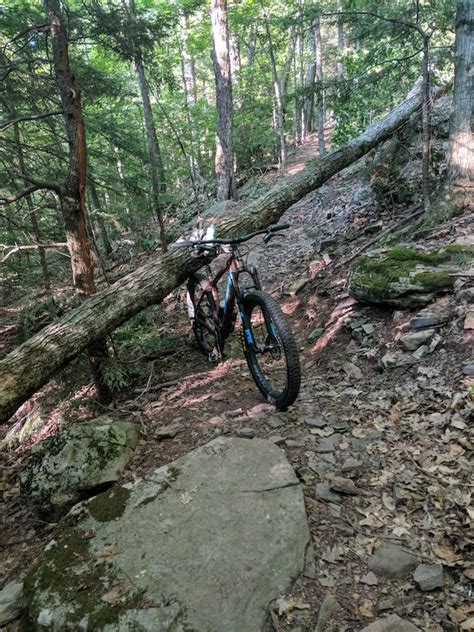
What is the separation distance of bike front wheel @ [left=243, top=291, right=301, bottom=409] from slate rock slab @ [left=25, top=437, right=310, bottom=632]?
0.73 meters

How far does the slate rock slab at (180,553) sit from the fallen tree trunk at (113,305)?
4.41 ft

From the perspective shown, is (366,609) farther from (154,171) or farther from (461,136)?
(154,171)

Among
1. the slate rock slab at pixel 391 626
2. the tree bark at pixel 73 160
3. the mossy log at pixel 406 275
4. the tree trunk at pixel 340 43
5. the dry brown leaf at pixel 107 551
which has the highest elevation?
the tree trunk at pixel 340 43

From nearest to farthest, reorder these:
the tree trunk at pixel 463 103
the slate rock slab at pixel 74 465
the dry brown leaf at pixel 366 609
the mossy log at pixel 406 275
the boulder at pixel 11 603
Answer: the dry brown leaf at pixel 366 609
the boulder at pixel 11 603
the slate rock slab at pixel 74 465
the mossy log at pixel 406 275
the tree trunk at pixel 463 103

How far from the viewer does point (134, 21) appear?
5879mm

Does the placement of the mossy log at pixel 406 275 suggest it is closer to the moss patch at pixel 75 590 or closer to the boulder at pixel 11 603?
the moss patch at pixel 75 590

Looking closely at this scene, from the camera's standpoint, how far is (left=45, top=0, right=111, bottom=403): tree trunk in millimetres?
4684

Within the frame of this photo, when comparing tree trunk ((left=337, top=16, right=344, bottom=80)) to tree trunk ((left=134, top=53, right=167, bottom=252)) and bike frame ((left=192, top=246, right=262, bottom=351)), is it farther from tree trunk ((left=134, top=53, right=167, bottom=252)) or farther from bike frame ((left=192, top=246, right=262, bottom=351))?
bike frame ((left=192, top=246, right=262, bottom=351))

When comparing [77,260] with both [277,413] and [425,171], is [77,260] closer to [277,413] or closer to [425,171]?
A: [277,413]

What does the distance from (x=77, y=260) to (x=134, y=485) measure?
293 centimetres

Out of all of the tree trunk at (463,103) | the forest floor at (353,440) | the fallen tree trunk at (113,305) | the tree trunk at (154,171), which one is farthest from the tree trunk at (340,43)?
the forest floor at (353,440)

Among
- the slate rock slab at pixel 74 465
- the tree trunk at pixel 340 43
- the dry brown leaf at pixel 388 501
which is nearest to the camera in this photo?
the dry brown leaf at pixel 388 501

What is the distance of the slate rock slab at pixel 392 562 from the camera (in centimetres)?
231

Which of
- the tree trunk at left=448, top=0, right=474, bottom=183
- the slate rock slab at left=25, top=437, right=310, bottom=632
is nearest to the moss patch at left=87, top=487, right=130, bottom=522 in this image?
the slate rock slab at left=25, top=437, right=310, bottom=632
